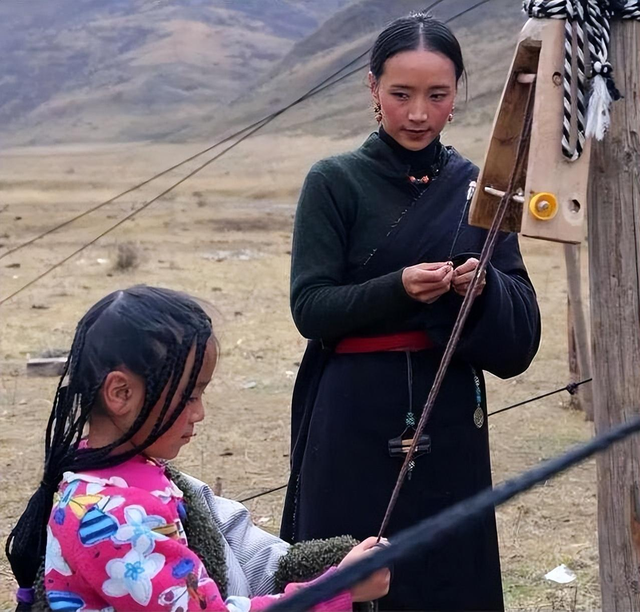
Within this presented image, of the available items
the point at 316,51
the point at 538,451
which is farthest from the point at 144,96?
the point at 538,451

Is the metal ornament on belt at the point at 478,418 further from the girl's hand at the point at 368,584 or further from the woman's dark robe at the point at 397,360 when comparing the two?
the girl's hand at the point at 368,584

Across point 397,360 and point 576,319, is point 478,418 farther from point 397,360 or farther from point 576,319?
point 576,319

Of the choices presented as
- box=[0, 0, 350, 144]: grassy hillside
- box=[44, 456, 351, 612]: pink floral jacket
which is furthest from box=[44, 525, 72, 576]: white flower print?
box=[0, 0, 350, 144]: grassy hillside

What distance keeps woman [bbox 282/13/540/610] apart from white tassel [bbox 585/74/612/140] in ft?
1.30

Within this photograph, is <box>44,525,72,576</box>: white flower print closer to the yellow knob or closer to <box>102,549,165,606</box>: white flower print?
<box>102,549,165,606</box>: white flower print

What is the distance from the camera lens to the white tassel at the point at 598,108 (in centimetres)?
180

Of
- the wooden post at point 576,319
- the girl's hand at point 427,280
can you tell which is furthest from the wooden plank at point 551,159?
the wooden post at point 576,319

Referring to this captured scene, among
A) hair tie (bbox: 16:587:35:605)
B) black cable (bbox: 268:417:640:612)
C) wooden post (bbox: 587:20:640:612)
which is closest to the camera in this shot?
black cable (bbox: 268:417:640:612)

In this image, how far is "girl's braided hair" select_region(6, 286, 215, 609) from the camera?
61.0 inches

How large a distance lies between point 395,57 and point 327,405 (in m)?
0.77

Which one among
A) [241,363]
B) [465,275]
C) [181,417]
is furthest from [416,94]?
[241,363]

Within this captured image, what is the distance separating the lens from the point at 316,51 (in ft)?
143

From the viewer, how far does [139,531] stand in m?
1.43

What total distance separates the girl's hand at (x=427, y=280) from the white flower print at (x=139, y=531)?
787mm
